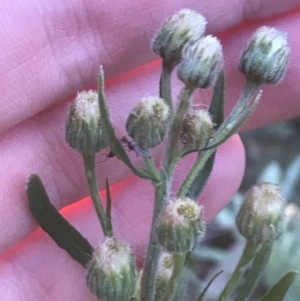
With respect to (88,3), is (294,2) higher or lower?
lower

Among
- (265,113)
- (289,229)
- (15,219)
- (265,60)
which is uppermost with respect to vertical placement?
(265,60)

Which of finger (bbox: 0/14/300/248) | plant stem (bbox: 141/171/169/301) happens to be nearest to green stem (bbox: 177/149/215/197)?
plant stem (bbox: 141/171/169/301)

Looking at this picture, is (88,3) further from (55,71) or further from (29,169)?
(29,169)

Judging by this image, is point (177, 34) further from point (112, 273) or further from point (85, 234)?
point (85, 234)

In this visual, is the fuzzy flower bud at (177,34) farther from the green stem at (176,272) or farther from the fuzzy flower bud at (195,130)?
the green stem at (176,272)

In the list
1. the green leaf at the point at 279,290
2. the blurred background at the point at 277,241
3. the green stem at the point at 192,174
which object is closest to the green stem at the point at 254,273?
the green leaf at the point at 279,290

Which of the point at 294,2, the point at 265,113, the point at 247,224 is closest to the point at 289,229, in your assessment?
the point at 265,113

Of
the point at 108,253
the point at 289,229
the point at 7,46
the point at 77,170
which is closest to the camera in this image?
the point at 108,253
